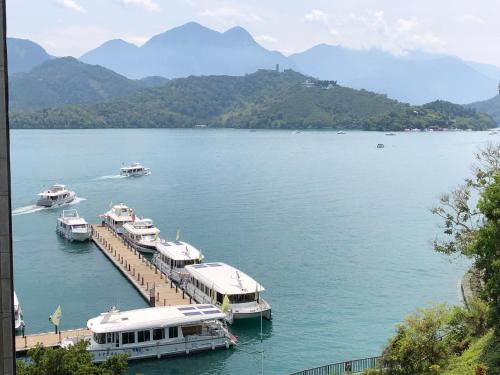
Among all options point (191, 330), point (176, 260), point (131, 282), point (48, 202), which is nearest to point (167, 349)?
point (191, 330)

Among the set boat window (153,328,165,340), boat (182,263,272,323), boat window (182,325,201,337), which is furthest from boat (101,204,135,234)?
boat window (153,328,165,340)

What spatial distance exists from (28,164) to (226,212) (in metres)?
91.0

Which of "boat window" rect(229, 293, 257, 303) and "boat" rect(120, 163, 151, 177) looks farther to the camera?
"boat" rect(120, 163, 151, 177)

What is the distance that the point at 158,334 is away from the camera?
120ft

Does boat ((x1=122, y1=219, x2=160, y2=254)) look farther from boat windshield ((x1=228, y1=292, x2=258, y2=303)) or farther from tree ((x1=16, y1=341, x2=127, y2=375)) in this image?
tree ((x1=16, y1=341, x2=127, y2=375))

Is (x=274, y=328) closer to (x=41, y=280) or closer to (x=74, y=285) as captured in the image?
(x=74, y=285)

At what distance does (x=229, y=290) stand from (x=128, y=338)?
9.34 m

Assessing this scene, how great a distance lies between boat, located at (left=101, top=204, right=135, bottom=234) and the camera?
72812mm

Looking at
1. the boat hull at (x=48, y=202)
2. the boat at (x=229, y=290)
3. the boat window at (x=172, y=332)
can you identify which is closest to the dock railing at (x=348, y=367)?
the boat window at (x=172, y=332)

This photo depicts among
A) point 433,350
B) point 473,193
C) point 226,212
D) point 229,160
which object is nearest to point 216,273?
point 433,350

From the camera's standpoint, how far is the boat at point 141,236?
209 ft

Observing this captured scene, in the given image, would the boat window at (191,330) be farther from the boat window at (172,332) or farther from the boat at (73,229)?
the boat at (73,229)

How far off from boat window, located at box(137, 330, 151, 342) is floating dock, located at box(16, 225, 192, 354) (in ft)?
13.7

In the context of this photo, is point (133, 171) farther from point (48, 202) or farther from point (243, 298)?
point (243, 298)
